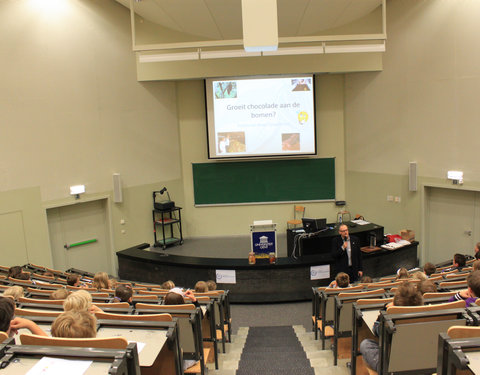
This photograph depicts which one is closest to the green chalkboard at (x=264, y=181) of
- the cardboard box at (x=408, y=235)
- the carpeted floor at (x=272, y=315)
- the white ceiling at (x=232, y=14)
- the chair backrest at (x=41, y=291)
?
the cardboard box at (x=408, y=235)

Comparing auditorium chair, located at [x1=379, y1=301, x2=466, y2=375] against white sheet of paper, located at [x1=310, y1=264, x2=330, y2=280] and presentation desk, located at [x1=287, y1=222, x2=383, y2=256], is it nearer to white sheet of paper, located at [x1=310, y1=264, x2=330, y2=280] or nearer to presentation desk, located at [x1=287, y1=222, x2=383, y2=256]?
white sheet of paper, located at [x1=310, y1=264, x2=330, y2=280]

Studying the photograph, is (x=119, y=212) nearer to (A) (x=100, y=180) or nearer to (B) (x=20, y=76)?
(A) (x=100, y=180)

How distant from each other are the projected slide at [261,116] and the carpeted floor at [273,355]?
251 inches

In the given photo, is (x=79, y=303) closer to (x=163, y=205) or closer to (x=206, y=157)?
(x=163, y=205)

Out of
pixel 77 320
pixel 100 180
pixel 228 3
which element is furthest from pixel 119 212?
pixel 77 320

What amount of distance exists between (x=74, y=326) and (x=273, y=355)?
2.91 meters

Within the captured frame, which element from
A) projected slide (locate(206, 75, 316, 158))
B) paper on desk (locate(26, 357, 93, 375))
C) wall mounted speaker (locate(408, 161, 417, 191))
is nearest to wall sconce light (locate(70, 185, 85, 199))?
projected slide (locate(206, 75, 316, 158))

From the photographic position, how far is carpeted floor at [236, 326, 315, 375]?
3984 mm

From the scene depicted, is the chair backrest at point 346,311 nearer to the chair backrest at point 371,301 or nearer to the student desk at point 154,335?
the chair backrest at point 371,301

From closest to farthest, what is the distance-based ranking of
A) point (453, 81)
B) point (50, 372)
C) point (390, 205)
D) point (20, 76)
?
1. point (50, 372)
2. point (20, 76)
3. point (453, 81)
4. point (390, 205)

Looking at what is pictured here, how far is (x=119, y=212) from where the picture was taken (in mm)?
10172

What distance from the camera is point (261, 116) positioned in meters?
11.2

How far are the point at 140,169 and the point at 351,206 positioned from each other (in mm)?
6300

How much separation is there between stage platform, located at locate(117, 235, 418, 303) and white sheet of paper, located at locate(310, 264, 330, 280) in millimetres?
49
